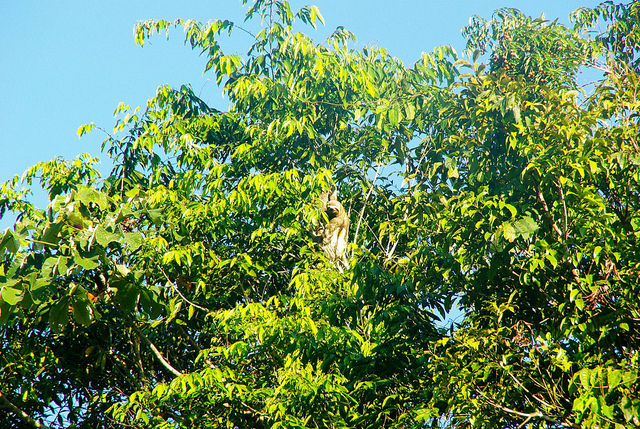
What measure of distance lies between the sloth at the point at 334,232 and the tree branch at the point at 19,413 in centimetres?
341

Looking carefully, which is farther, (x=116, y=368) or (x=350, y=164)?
(x=350, y=164)

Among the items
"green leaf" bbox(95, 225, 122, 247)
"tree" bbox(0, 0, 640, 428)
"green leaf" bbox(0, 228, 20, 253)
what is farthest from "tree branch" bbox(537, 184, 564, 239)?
"green leaf" bbox(0, 228, 20, 253)

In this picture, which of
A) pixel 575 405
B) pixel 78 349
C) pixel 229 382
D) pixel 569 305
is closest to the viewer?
pixel 575 405

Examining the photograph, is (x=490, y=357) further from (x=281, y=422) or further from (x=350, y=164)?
(x=350, y=164)

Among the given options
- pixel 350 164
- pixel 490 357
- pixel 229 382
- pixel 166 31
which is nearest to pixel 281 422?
pixel 229 382

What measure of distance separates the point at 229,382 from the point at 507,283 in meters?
2.53

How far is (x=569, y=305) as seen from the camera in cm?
375

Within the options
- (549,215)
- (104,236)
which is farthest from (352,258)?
(104,236)

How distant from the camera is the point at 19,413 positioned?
5.50m

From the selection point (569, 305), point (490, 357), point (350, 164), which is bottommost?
point (490, 357)

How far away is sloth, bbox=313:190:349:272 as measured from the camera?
6.16 meters

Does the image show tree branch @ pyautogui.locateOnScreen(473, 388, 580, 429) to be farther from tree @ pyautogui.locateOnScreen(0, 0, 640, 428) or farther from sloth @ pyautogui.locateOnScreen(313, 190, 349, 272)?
sloth @ pyautogui.locateOnScreen(313, 190, 349, 272)

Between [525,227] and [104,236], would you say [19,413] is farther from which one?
[525,227]

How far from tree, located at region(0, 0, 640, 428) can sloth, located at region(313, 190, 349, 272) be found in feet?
0.66
